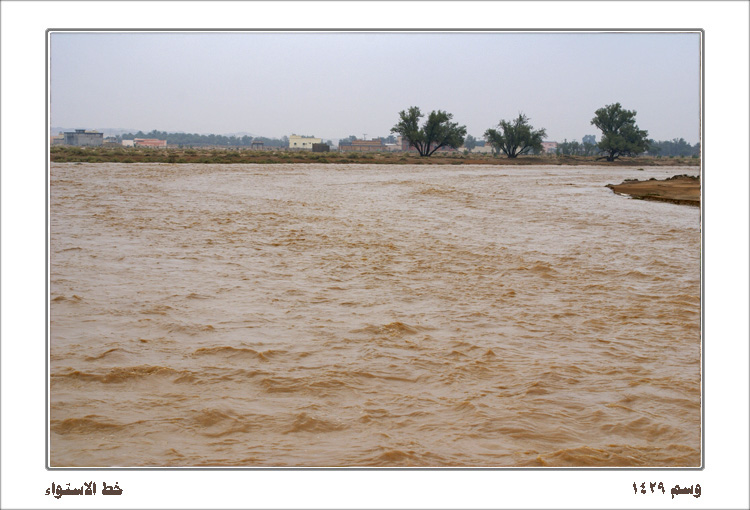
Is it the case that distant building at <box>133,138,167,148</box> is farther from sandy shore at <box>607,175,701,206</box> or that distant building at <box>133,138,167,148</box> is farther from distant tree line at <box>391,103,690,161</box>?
sandy shore at <box>607,175,701,206</box>

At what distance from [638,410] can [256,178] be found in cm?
1615

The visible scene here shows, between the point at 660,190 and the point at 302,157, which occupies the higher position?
the point at 302,157

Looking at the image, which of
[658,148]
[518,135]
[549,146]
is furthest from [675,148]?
[549,146]

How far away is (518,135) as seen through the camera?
923 centimetres

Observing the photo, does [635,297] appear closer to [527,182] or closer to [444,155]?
[527,182]

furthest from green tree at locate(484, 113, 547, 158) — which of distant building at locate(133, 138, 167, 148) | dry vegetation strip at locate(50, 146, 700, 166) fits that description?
distant building at locate(133, 138, 167, 148)

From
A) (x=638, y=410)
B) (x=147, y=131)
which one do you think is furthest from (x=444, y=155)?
(x=638, y=410)

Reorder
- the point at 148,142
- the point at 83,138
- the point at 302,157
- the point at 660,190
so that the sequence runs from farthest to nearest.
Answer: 1. the point at 660,190
2. the point at 302,157
3. the point at 148,142
4. the point at 83,138

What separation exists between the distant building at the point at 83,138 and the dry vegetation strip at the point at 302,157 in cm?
8

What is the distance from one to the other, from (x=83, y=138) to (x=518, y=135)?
5457mm

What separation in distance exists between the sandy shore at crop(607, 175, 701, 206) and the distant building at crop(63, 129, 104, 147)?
24.6 ft

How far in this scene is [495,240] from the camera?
926cm

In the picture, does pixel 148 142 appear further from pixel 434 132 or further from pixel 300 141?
pixel 434 132
